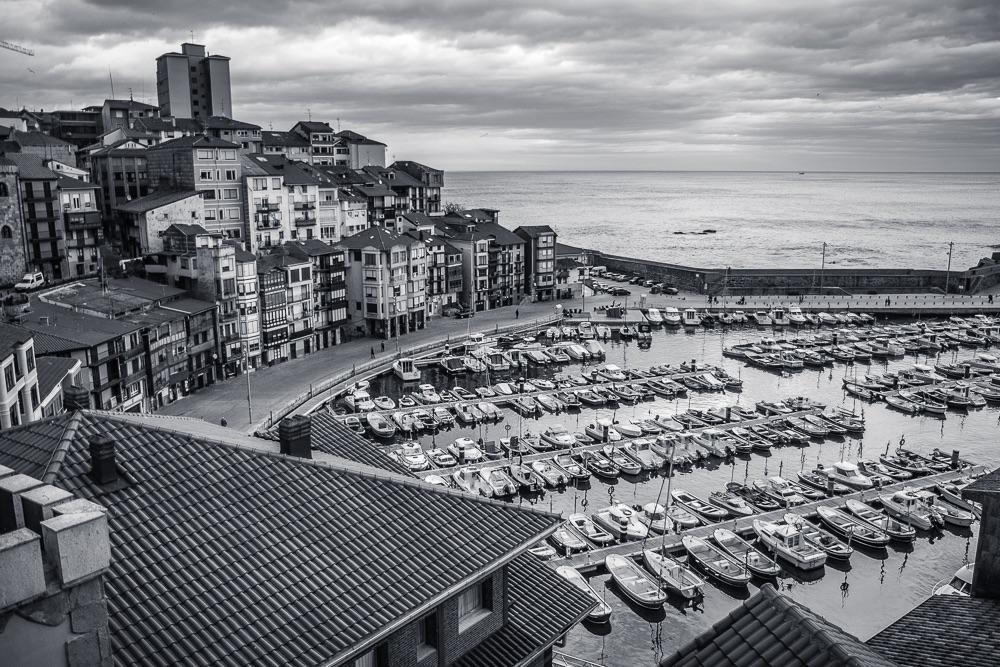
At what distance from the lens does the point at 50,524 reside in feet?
20.8

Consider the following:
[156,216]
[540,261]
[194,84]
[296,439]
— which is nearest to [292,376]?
[156,216]

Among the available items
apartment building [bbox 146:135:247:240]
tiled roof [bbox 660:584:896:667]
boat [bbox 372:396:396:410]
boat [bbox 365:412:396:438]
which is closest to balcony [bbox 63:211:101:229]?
apartment building [bbox 146:135:247:240]

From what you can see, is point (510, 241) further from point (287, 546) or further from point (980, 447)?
point (287, 546)

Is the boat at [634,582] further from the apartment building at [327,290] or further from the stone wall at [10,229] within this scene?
the stone wall at [10,229]

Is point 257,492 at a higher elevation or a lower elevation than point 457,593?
higher

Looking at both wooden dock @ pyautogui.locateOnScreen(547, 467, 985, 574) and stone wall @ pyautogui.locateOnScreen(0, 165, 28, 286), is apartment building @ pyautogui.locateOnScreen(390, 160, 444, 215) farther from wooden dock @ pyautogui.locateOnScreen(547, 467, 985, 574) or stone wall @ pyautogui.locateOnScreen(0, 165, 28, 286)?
wooden dock @ pyautogui.locateOnScreen(547, 467, 985, 574)

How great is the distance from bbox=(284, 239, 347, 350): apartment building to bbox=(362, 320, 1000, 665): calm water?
Answer: 12.0 meters

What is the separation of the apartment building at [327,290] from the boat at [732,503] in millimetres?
44090

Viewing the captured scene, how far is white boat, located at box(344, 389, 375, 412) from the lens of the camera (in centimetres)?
5947

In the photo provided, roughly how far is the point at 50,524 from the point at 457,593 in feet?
21.7

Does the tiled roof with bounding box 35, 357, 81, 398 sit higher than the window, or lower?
lower

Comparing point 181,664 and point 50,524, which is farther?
point 181,664

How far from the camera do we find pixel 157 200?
7394 cm

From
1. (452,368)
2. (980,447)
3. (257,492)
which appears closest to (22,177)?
(452,368)
